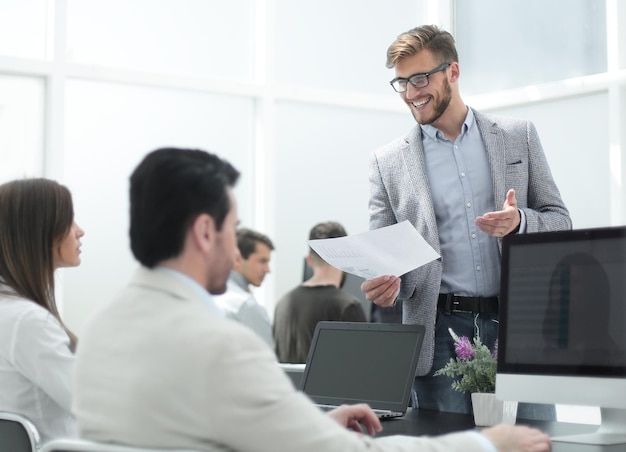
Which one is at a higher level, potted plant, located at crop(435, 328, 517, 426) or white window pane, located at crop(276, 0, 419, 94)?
white window pane, located at crop(276, 0, 419, 94)

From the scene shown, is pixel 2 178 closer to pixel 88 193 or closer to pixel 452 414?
pixel 88 193

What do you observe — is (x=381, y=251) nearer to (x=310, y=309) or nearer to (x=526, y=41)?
(x=310, y=309)

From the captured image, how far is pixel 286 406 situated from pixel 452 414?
1308 mm

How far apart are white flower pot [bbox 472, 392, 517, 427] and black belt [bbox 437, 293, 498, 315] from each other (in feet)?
1.24

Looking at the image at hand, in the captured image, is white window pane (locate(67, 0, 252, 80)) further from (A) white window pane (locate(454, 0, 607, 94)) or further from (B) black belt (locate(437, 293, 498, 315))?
(B) black belt (locate(437, 293, 498, 315))

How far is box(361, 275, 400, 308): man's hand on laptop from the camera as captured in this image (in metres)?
2.62

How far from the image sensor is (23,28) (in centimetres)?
567

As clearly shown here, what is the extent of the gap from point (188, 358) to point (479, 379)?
1.26 meters

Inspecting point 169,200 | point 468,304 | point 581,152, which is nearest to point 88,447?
point 169,200

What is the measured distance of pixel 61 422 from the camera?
255 cm

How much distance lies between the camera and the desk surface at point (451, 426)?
1.95m

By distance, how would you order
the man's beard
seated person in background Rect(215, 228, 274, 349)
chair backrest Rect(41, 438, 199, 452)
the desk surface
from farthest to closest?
seated person in background Rect(215, 228, 274, 349) < the man's beard < the desk surface < chair backrest Rect(41, 438, 199, 452)

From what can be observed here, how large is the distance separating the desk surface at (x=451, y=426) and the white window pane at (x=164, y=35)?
405 cm

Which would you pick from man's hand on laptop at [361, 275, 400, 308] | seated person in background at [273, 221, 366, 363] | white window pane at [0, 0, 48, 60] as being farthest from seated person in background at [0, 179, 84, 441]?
white window pane at [0, 0, 48, 60]
